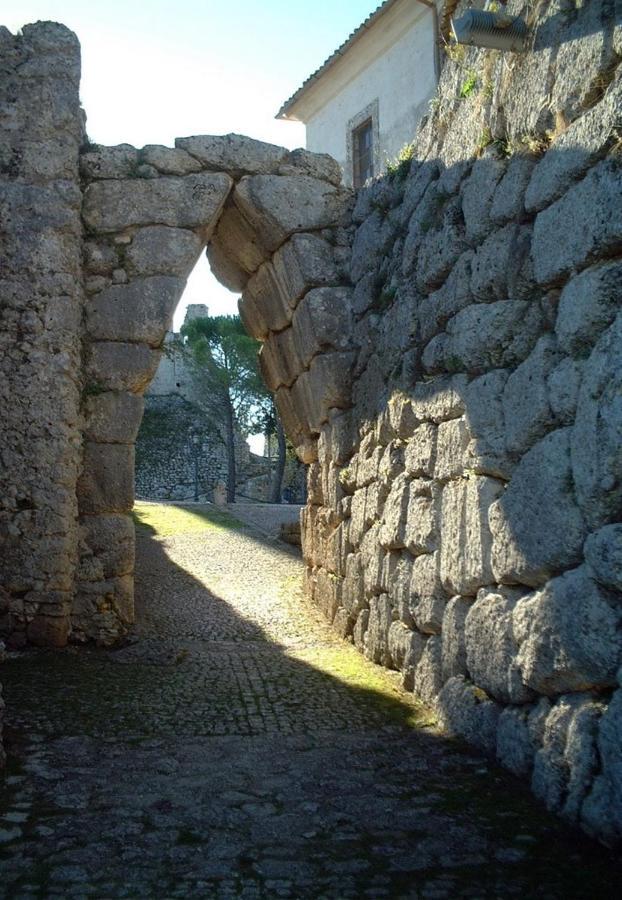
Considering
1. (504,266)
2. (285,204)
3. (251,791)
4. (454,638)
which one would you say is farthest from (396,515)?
(285,204)

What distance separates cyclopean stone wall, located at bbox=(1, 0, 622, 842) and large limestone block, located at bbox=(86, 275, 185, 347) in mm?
16

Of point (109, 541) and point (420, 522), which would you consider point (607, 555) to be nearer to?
point (420, 522)

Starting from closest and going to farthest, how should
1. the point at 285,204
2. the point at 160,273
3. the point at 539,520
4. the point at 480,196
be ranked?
the point at 539,520, the point at 480,196, the point at 160,273, the point at 285,204

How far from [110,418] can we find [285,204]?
212cm

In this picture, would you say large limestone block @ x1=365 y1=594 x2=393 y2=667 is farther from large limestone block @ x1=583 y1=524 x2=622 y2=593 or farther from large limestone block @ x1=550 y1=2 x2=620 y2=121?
large limestone block @ x1=550 y1=2 x2=620 y2=121

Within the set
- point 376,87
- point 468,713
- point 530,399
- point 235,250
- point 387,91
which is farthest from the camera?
point 376,87

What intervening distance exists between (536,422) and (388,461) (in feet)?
6.74

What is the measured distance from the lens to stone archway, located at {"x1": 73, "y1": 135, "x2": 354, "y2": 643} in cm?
624

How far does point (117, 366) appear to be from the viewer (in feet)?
20.8

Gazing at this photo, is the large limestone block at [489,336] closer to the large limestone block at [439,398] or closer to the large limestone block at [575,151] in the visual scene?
the large limestone block at [439,398]

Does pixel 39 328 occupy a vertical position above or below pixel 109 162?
below

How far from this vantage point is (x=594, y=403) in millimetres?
3012

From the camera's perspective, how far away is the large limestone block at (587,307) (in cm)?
303

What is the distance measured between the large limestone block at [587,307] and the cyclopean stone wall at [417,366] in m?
0.01
